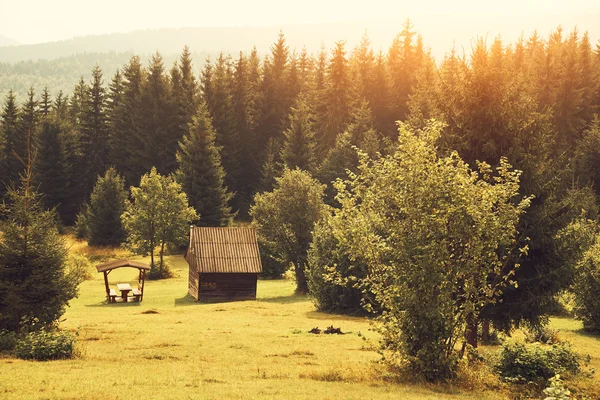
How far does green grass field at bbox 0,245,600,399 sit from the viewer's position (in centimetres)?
1756

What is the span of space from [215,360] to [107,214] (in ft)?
165

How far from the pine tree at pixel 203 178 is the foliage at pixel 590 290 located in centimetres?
4518

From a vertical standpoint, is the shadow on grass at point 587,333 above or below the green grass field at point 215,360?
below

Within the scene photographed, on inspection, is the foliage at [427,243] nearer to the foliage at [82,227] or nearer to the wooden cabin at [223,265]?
the wooden cabin at [223,265]

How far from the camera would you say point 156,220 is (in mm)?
57875

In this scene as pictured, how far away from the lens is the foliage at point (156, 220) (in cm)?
5775

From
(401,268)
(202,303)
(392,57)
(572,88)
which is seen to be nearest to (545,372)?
(401,268)

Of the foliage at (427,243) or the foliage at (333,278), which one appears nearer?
the foliage at (427,243)

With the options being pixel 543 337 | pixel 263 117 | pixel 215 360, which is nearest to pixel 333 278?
pixel 543 337

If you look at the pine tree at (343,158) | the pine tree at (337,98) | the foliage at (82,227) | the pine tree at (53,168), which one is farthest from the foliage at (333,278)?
the pine tree at (53,168)

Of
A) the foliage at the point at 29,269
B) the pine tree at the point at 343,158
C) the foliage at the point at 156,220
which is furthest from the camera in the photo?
the pine tree at the point at 343,158

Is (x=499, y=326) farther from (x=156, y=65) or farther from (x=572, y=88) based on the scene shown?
(x=156, y=65)

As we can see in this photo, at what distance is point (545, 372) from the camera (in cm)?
2138

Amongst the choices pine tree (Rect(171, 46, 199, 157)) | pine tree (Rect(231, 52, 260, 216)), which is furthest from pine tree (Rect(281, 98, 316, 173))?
pine tree (Rect(171, 46, 199, 157))
